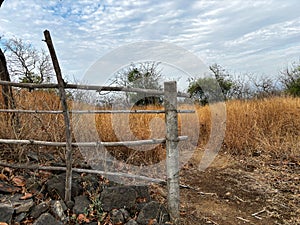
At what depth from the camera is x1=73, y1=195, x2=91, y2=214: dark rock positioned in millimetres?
2262

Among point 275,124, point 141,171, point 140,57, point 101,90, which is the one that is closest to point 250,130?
point 275,124

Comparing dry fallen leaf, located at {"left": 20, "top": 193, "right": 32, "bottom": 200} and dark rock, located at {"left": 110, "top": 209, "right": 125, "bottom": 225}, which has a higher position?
dry fallen leaf, located at {"left": 20, "top": 193, "right": 32, "bottom": 200}

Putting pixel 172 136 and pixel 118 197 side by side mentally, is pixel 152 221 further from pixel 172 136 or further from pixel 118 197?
pixel 172 136

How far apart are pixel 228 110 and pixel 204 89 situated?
8.38ft

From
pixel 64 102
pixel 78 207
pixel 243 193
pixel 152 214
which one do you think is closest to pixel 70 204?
pixel 78 207

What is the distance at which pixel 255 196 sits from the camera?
3.15 metres

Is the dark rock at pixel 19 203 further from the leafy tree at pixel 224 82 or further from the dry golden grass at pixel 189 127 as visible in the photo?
the leafy tree at pixel 224 82

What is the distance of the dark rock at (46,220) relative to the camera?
6.62ft

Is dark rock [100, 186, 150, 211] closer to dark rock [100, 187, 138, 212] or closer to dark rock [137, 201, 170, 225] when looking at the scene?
dark rock [100, 187, 138, 212]

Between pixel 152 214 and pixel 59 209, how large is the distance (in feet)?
2.69

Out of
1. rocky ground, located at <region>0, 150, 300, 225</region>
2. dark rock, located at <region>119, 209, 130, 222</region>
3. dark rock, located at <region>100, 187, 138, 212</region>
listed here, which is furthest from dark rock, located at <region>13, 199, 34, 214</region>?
dark rock, located at <region>119, 209, 130, 222</region>

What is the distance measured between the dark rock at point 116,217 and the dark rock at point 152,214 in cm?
15

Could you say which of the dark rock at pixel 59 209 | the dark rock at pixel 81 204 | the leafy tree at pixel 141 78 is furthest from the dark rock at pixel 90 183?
the leafy tree at pixel 141 78

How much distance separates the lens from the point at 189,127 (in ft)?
19.6
